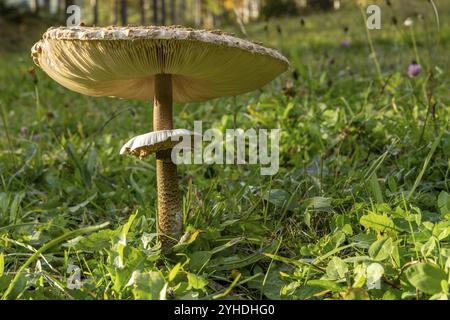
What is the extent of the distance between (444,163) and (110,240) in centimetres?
188

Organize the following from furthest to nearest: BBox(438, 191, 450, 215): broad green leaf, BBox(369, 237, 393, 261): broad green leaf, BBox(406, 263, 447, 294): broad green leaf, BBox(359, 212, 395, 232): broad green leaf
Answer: BBox(438, 191, 450, 215): broad green leaf, BBox(359, 212, 395, 232): broad green leaf, BBox(369, 237, 393, 261): broad green leaf, BBox(406, 263, 447, 294): broad green leaf

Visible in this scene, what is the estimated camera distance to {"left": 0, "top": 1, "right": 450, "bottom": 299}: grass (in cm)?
160

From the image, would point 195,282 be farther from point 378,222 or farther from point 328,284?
point 378,222

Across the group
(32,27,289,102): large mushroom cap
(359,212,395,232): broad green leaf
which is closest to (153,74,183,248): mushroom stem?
(32,27,289,102): large mushroom cap

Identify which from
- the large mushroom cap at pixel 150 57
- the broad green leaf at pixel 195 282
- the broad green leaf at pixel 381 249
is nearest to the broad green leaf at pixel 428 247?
the broad green leaf at pixel 381 249

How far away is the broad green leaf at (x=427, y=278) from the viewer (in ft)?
4.53

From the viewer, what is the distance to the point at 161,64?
1924 millimetres

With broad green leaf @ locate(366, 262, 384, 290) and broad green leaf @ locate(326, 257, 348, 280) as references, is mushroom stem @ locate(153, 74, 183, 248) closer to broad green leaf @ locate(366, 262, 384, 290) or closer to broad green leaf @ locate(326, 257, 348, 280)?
broad green leaf @ locate(326, 257, 348, 280)

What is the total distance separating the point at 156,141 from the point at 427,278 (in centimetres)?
111

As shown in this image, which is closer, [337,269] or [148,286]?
[148,286]

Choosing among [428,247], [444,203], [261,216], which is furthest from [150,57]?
[444,203]

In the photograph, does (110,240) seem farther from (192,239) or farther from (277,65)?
(277,65)

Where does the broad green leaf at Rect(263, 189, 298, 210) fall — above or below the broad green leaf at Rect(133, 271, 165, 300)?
above

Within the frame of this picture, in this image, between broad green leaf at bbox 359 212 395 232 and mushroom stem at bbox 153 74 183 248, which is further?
mushroom stem at bbox 153 74 183 248
